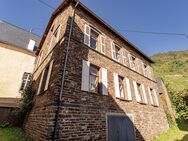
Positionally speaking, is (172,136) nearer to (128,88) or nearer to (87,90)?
(128,88)

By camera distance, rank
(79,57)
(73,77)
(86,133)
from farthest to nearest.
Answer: (79,57), (73,77), (86,133)

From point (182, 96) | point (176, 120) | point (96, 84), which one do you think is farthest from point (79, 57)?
point (176, 120)

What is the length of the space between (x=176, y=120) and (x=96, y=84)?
48.5 ft

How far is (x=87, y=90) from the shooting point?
19.2 ft

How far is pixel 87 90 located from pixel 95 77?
Result: 1.36 meters

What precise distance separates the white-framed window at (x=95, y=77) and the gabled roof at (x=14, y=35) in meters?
11.0

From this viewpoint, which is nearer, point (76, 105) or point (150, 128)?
point (76, 105)

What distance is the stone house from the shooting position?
4.90m

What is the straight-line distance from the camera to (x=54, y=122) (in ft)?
14.4

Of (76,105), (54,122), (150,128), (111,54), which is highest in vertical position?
(111,54)

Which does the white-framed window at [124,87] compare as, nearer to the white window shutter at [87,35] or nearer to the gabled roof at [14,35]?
the white window shutter at [87,35]

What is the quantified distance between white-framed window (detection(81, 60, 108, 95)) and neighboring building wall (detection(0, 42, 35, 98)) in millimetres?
9038

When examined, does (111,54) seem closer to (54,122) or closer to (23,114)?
(54,122)

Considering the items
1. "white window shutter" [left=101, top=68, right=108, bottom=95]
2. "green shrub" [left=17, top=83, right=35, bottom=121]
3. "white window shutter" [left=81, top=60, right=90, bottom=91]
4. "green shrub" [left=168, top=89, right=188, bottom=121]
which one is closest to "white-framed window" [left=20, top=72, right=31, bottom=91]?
"green shrub" [left=17, top=83, right=35, bottom=121]
